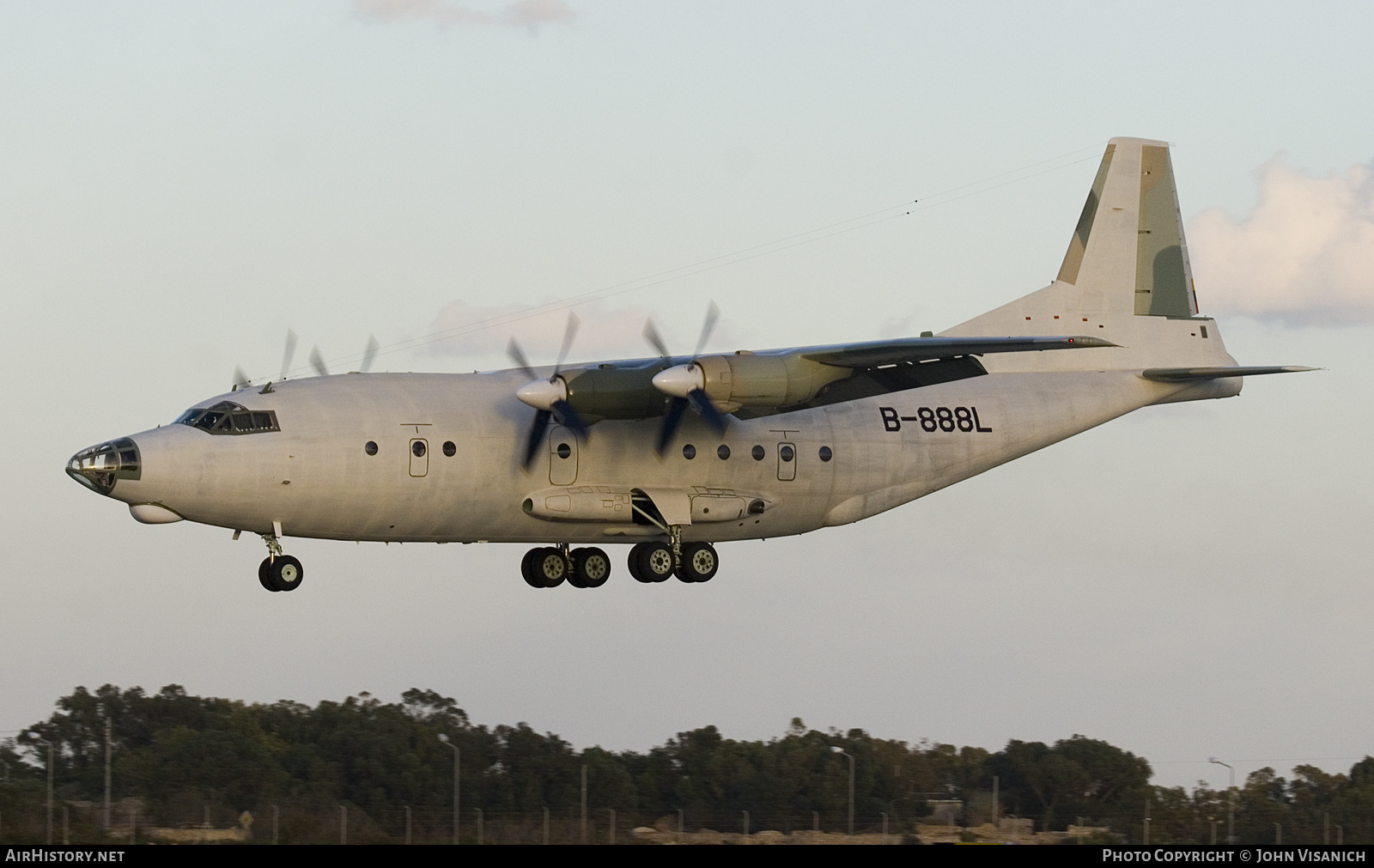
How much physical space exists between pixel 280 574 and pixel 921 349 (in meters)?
9.01

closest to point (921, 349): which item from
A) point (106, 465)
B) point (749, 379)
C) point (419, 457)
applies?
point (749, 379)

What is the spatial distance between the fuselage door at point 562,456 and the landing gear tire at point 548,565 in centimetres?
207

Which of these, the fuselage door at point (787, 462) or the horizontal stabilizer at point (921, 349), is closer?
the horizontal stabilizer at point (921, 349)

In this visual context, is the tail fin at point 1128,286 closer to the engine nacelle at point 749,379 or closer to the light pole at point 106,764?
the engine nacelle at point 749,379

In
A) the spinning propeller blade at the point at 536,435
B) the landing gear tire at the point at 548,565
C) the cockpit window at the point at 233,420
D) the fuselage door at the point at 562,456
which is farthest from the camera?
the landing gear tire at the point at 548,565

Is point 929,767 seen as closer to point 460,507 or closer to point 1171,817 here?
point 1171,817

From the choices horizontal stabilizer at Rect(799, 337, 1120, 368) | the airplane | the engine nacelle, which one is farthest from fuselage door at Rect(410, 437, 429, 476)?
horizontal stabilizer at Rect(799, 337, 1120, 368)

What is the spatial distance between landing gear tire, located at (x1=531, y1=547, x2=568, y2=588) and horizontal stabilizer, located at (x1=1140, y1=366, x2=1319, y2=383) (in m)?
9.93

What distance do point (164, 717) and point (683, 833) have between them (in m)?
13.5

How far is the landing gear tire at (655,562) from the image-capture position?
2905 cm

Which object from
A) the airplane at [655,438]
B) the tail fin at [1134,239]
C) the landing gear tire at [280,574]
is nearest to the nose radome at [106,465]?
the airplane at [655,438]

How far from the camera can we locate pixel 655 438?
94.2 ft

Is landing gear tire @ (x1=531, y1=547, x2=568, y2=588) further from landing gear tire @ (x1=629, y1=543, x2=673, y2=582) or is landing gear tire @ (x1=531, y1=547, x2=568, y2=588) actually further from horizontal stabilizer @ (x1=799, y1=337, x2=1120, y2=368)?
horizontal stabilizer @ (x1=799, y1=337, x2=1120, y2=368)

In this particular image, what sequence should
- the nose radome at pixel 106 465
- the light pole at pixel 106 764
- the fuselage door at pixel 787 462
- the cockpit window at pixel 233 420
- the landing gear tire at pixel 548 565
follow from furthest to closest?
1. the landing gear tire at pixel 548 565
2. the fuselage door at pixel 787 462
3. the cockpit window at pixel 233 420
4. the light pole at pixel 106 764
5. the nose radome at pixel 106 465
